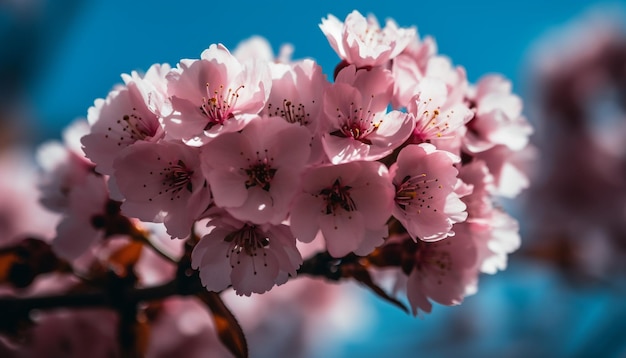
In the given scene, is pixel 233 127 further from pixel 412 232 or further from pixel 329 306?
pixel 329 306

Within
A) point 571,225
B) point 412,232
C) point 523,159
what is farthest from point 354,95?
point 571,225

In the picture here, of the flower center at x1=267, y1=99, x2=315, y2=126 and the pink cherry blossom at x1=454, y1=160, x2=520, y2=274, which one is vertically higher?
the flower center at x1=267, y1=99, x2=315, y2=126

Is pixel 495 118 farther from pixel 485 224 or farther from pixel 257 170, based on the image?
pixel 257 170

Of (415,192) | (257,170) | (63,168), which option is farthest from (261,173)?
(63,168)

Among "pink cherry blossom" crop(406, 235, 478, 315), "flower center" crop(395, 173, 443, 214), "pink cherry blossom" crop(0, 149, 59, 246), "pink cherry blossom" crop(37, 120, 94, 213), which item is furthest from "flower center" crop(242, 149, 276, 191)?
"pink cherry blossom" crop(0, 149, 59, 246)

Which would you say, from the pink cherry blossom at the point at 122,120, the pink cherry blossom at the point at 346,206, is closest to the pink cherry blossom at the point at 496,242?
the pink cherry blossom at the point at 346,206

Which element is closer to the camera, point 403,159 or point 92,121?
point 403,159

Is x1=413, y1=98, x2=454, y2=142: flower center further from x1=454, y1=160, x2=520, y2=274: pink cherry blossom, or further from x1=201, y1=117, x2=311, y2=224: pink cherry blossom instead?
x1=201, y1=117, x2=311, y2=224: pink cherry blossom
